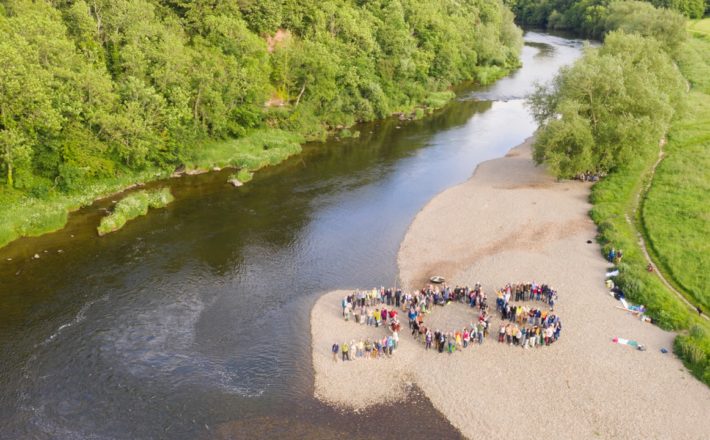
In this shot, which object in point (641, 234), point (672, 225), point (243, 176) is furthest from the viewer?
point (243, 176)

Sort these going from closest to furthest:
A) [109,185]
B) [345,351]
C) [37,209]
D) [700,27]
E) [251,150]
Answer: [345,351] < [37,209] < [109,185] < [251,150] < [700,27]

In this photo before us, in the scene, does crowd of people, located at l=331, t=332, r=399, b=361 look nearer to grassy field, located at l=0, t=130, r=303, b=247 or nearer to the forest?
the forest

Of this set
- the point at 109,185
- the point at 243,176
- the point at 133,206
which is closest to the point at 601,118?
the point at 243,176

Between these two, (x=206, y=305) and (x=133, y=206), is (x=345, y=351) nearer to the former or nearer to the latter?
(x=206, y=305)

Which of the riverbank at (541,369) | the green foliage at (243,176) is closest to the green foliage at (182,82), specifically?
the green foliage at (243,176)

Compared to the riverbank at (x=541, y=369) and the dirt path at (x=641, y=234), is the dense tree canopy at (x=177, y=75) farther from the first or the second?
the dirt path at (x=641, y=234)
